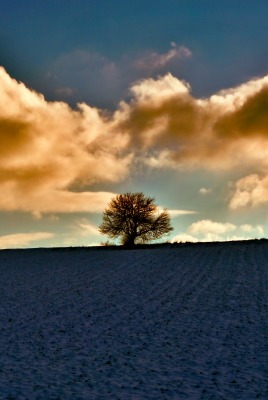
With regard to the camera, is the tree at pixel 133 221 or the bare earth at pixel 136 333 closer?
the bare earth at pixel 136 333

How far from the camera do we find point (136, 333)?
18531 mm

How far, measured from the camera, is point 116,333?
18.6 meters

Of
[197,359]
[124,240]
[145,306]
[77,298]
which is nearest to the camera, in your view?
[197,359]

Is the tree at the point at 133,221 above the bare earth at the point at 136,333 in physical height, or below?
above

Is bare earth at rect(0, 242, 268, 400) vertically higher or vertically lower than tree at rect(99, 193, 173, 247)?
lower

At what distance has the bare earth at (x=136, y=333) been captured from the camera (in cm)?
1292

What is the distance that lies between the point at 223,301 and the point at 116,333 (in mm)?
7147

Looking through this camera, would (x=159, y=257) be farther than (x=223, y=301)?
Yes

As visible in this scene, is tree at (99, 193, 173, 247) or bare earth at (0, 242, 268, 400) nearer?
bare earth at (0, 242, 268, 400)

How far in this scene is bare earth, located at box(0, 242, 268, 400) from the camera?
42.4 ft

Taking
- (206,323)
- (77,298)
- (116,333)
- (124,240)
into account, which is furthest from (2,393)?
(124,240)

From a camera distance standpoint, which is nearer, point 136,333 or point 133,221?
point 136,333

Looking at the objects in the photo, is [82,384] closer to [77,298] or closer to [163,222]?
[77,298]

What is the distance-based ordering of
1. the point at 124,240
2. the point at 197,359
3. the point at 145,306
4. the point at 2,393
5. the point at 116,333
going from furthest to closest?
the point at 124,240 → the point at 145,306 → the point at 116,333 → the point at 197,359 → the point at 2,393
